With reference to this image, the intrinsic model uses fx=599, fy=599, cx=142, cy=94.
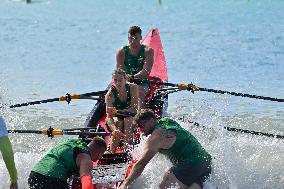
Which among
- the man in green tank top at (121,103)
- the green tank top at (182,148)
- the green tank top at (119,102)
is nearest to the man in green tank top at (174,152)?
the green tank top at (182,148)

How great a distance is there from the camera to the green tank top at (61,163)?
7484 mm

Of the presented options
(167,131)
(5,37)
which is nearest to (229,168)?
(167,131)

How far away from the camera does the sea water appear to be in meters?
10.4

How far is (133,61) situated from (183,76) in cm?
1019

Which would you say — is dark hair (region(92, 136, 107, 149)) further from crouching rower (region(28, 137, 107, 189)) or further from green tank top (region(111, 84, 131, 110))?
green tank top (region(111, 84, 131, 110))

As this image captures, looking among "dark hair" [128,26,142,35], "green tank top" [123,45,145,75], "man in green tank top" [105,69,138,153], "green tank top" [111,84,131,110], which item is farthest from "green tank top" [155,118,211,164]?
"green tank top" [123,45,145,75]

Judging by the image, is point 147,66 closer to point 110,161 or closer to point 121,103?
point 121,103

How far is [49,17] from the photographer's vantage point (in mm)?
53875

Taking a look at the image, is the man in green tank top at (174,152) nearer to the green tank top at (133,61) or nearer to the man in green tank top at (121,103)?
the man in green tank top at (121,103)

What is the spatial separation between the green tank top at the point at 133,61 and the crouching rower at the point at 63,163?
15.4 feet

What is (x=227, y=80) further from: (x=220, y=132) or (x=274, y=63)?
(x=220, y=132)

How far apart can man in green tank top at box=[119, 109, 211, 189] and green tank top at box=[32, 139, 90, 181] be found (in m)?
0.72

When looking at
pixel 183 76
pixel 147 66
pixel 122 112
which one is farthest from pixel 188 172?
pixel 183 76

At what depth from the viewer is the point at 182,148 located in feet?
26.5
